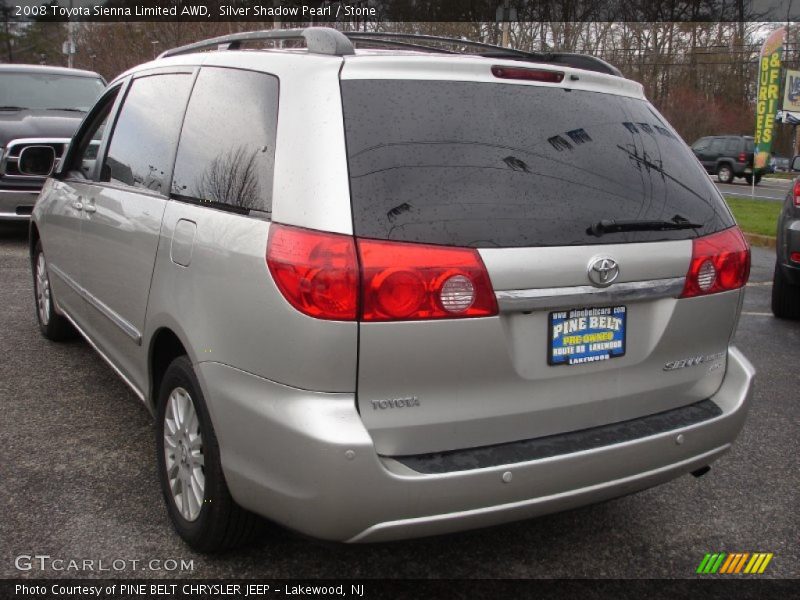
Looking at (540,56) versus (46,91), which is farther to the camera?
(46,91)

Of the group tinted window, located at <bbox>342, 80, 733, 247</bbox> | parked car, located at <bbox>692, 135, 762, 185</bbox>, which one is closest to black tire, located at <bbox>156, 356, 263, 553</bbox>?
tinted window, located at <bbox>342, 80, 733, 247</bbox>

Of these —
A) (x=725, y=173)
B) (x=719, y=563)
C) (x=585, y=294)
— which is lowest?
(x=725, y=173)

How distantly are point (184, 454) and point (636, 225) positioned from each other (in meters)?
1.68

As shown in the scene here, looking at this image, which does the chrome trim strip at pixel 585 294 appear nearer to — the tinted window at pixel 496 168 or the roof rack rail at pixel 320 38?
the tinted window at pixel 496 168

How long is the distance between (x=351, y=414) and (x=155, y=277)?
110cm

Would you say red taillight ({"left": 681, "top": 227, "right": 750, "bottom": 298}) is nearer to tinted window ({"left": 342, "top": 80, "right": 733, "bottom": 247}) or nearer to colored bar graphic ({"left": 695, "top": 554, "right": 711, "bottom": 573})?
tinted window ({"left": 342, "top": 80, "right": 733, "bottom": 247})

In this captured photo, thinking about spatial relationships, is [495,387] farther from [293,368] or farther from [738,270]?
[738,270]

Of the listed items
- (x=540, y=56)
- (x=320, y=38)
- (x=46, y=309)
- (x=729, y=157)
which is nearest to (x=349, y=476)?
(x=320, y=38)

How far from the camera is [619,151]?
8.65 feet

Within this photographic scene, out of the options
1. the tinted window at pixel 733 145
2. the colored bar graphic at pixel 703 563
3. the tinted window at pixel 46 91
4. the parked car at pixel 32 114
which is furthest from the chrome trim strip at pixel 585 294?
the tinted window at pixel 733 145

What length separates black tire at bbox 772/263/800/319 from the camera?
659 cm

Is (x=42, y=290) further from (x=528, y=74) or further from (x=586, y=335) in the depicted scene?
(x=586, y=335)

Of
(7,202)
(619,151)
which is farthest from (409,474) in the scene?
(7,202)

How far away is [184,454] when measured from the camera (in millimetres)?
2764
